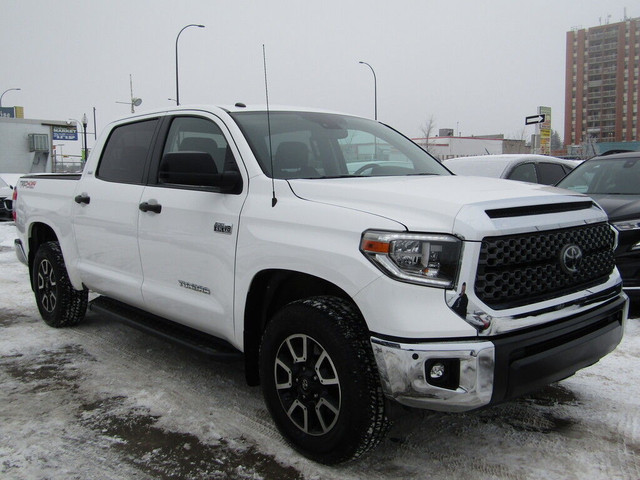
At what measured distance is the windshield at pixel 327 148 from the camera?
3.64 m

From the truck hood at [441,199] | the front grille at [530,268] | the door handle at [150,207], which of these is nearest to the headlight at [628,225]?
the truck hood at [441,199]

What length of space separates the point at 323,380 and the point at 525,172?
288 inches

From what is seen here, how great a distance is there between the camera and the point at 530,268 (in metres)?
2.79

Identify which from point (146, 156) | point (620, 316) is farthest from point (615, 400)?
point (146, 156)

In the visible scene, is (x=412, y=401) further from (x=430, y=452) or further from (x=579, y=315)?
(x=579, y=315)

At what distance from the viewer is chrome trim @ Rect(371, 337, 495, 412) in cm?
Result: 252

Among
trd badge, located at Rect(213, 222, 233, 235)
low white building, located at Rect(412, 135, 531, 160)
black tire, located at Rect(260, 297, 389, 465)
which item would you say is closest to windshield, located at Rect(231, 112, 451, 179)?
trd badge, located at Rect(213, 222, 233, 235)

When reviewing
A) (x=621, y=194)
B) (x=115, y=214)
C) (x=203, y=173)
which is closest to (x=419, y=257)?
(x=203, y=173)

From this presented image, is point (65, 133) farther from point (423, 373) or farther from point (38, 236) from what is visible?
point (423, 373)

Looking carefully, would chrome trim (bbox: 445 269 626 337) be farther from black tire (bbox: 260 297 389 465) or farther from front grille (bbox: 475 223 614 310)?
black tire (bbox: 260 297 389 465)

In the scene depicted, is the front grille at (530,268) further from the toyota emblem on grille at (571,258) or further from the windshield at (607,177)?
the windshield at (607,177)

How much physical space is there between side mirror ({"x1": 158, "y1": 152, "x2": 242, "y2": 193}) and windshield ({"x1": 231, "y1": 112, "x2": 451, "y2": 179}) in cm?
21

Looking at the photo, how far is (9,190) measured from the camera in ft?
57.7

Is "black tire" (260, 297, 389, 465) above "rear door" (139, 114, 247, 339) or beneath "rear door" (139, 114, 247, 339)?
beneath
